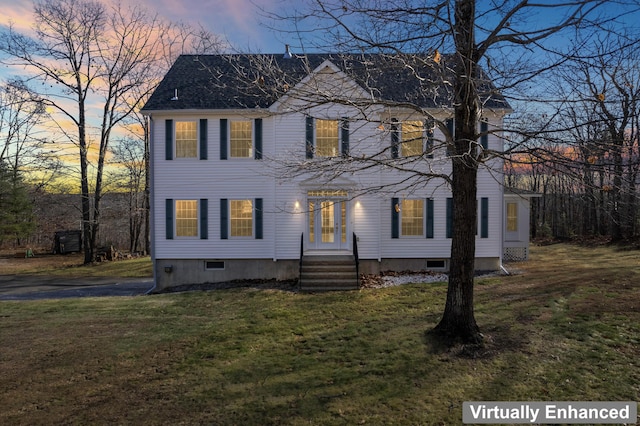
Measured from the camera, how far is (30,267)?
2322 centimetres

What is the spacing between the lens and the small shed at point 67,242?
2903 centimetres

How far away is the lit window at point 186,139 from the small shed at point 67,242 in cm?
2018

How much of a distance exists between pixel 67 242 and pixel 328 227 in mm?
24658

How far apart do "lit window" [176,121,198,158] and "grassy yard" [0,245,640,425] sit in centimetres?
629

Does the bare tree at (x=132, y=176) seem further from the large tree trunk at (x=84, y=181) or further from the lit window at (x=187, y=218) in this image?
the lit window at (x=187, y=218)

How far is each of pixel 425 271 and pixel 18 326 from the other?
41.8ft

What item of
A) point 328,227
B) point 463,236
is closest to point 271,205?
point 328,227

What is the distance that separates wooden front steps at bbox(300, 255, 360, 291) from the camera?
12555mm

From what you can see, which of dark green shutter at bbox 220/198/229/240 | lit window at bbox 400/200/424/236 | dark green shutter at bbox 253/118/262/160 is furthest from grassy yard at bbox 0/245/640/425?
dark green shutter at bbox 253/118/262/160

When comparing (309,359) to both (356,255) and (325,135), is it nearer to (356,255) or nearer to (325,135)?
(356,255)

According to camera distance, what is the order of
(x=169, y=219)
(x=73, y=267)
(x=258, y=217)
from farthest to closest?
(x=73, y=267), (x=169, y=219), (x=258, y=217)

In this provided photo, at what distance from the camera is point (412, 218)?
48.8 feet

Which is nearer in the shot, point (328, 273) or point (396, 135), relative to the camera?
point (396, 135)

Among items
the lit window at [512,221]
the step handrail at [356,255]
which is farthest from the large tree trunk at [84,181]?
the lit window at [512,221]
